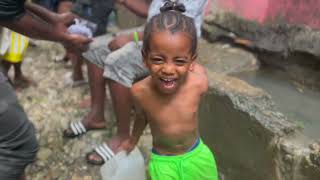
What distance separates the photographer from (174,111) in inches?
96.1

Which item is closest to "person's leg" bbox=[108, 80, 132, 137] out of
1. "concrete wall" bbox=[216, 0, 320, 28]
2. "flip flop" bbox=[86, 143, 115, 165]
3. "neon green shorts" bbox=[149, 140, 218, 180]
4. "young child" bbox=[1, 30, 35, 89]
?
"flip flop" bbox=[86, 143, 115, 165]

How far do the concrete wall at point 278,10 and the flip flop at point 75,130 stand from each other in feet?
4.63

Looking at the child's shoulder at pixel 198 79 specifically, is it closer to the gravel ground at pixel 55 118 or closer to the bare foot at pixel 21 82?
the gravel ground at pixel 55 118

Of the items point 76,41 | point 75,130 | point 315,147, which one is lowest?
point 75,130

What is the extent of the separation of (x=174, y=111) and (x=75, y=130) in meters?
1.54

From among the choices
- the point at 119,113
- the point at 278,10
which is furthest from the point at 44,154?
the point at 278,10

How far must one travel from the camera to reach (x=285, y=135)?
2.68m

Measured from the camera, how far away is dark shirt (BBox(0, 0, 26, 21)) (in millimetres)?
2473

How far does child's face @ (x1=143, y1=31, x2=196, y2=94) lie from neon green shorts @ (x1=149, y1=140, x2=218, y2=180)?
0.42m

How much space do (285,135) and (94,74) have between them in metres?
1.55

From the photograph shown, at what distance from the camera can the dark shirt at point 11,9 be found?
8.11 feet

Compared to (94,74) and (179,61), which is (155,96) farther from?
(94,74)

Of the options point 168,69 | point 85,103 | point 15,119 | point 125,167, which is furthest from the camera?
point 85,103

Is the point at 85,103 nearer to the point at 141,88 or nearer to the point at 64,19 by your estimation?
the point at 64,19
